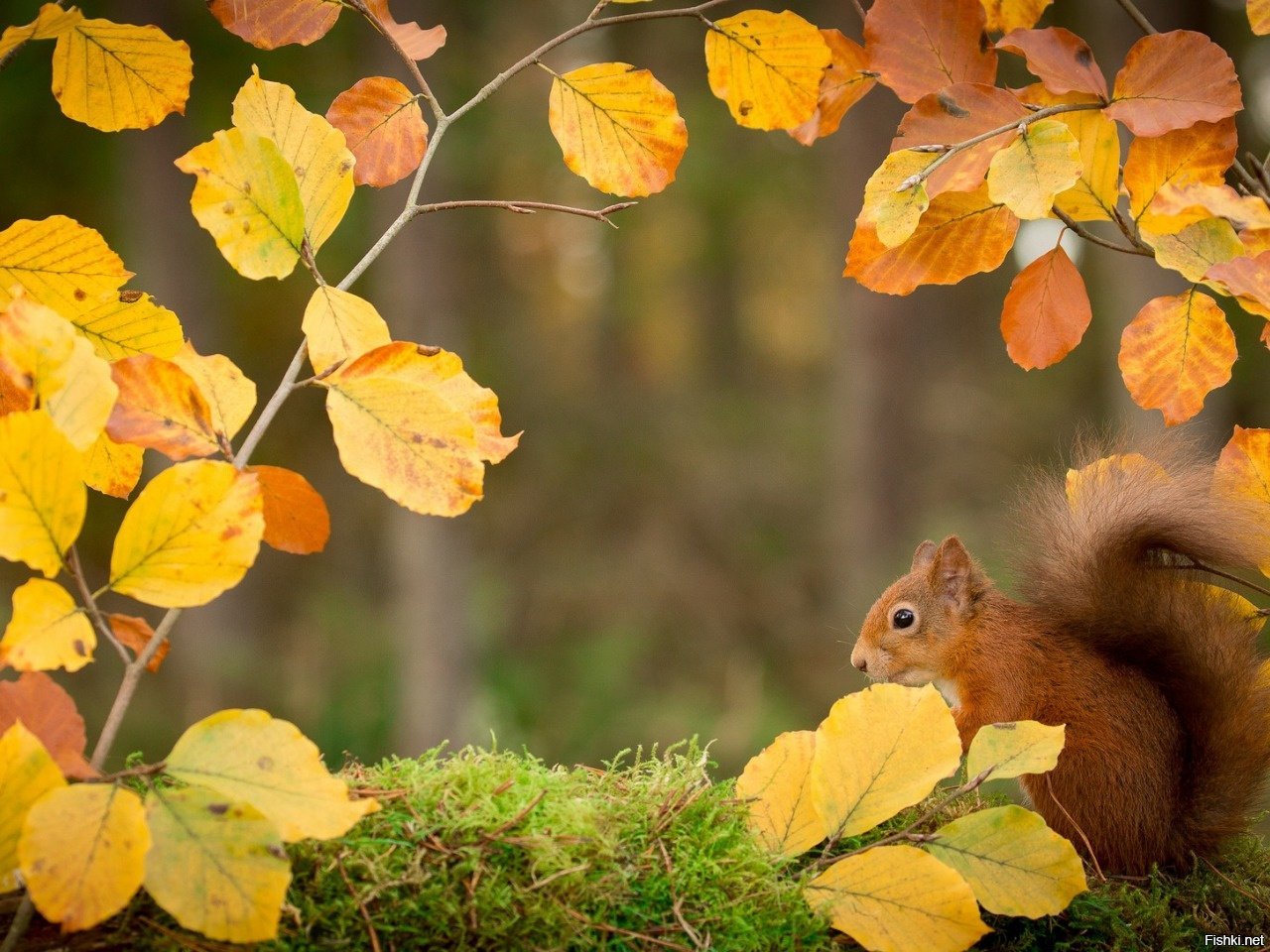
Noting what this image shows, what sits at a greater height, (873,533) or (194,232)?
(194,232)

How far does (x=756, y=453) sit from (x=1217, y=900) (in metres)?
7.15

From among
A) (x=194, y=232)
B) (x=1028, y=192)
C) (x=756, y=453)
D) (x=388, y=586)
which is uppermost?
(x=1028, y=192)

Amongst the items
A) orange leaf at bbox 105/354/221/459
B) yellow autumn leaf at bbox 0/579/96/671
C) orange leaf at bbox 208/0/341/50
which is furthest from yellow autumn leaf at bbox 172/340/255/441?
orange leaf at bbox 208/0/341/50

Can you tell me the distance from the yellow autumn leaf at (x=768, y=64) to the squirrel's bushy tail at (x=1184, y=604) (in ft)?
1.48

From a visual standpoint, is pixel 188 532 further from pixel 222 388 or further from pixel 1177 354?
pixel 1177 354

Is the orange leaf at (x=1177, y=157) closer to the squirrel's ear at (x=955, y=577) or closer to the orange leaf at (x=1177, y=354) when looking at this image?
the orange leaf at (x=1177, y=354)

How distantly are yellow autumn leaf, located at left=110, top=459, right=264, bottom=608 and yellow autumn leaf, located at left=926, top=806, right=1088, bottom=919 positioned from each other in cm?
53

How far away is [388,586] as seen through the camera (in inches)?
288

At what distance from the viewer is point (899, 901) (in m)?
0.78

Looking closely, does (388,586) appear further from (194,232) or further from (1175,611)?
(1175,611)

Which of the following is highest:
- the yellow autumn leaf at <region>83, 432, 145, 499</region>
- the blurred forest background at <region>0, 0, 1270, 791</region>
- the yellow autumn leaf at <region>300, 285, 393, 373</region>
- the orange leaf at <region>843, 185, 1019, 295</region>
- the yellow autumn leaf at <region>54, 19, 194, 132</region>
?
the yellow autumn leaf at <region>54, 19, 194, 132</region>

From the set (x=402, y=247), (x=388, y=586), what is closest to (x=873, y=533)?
(x=402, y=247)

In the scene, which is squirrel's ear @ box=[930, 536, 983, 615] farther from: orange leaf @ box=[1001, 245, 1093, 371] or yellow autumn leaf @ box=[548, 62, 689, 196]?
yellow autumn leaf @ box=[548, 62, 689, 196]

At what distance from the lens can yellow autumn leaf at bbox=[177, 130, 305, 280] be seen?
0.71 m
